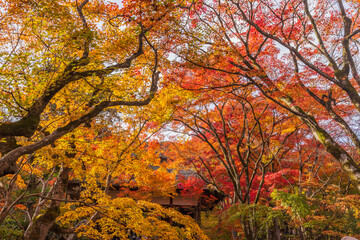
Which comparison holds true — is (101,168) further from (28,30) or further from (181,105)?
(28,30)

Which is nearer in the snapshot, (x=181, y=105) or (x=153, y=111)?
(x=153, y=111)

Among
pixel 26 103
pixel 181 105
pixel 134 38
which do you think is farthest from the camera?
pixel 181 105

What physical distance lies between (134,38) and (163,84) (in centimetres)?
283

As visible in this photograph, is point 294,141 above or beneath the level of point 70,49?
beneath

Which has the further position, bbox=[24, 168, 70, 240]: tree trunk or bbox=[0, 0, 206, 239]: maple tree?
bbox=[24, 168, 70, 240]: tree trunk

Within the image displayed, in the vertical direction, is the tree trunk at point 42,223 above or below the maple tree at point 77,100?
below

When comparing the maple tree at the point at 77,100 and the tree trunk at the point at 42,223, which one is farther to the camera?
the tree trunk at the point at 42,223

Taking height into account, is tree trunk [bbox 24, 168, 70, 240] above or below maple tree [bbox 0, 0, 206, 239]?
below

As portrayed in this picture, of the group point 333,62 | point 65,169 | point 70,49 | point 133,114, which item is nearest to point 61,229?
point 65,169

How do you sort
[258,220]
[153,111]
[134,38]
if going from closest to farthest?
[134,38] → [258,220] → [153,111]

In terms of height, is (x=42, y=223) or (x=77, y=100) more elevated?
(x=77, y=100)

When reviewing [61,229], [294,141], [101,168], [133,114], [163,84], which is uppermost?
[163,84]

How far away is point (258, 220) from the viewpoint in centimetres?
785

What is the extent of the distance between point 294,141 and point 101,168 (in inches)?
373
